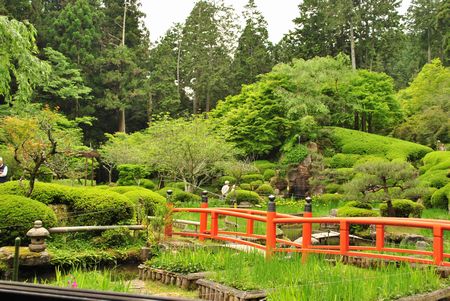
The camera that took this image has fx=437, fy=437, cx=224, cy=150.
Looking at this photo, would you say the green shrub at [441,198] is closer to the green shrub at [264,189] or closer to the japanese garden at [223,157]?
the japanese garden at [223,157]

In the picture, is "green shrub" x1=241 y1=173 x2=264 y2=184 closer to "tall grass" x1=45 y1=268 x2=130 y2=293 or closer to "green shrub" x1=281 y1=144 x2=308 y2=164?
"green shrub" x1=281 y1=144 x2=308 y2=164

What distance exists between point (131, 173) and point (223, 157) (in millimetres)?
4647

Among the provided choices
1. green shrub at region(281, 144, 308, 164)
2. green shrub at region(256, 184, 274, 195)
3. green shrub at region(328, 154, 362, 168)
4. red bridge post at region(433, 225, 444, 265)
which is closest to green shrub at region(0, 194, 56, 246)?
red bridge post at region(433, 225, 444, 265)

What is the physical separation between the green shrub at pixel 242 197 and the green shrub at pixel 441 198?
6326mm

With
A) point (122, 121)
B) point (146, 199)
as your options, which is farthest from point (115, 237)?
point (122, 121)

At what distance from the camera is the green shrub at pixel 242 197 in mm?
16859

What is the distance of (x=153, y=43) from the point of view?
35.2m

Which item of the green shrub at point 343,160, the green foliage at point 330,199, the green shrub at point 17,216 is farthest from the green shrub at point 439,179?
the green shrub at point 17,216

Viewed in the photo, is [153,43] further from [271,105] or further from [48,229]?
[48,229]

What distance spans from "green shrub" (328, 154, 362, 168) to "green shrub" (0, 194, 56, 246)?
635 inches

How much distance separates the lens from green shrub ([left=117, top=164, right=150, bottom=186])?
2052 cm

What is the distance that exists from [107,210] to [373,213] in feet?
23.8

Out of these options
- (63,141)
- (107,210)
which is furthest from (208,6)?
(107,210)

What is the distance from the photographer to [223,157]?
63.1 feet
